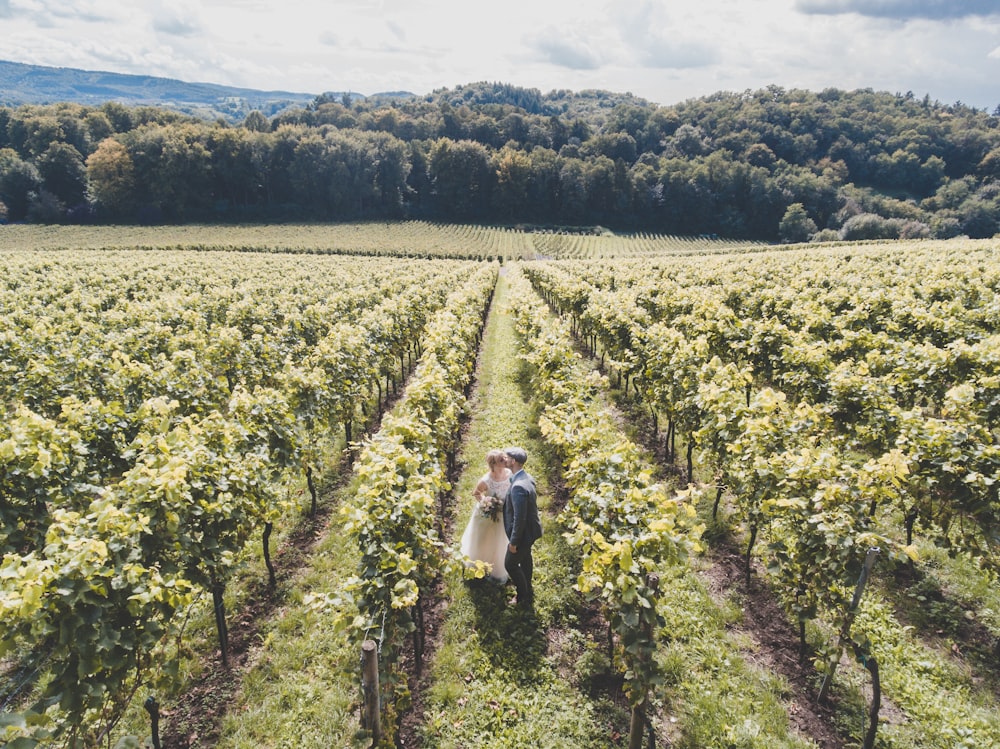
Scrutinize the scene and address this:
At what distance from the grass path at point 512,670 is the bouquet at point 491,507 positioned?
48.3 inches

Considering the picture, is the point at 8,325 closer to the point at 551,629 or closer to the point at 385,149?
the point at 551,629

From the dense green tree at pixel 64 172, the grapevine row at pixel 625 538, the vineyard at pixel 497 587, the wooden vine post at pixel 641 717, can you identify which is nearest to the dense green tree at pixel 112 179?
the dense green tree at pixel 64 172

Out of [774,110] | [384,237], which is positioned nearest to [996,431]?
[384,237]

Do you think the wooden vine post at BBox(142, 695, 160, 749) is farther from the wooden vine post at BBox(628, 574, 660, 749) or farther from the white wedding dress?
the wooden vine post at BBox(628, 574, 660, 749)

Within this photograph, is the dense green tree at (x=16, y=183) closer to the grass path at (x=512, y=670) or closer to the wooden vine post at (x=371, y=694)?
the grass path at (x=512, y=670)

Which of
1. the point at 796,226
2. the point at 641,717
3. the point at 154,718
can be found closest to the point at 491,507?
the point at 641,717

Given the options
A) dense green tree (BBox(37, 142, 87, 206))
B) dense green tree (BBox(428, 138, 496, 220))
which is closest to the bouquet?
dense green tree (BBox(428, 138, 496, 220))

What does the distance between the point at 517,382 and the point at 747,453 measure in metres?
10.1

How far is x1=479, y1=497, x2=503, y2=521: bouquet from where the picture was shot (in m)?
6.80

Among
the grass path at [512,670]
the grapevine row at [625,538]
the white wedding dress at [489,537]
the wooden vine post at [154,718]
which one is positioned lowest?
the grass path at [512,670]

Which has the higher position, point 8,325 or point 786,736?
point 8,325

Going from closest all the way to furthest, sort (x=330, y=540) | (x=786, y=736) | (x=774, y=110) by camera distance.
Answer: (x=786, y=736), (x=330, y=540), (x=774, y=110)

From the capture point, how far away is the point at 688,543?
5.14m

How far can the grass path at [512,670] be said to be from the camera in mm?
5352
